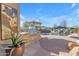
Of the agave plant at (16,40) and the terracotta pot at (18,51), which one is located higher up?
the agave plant at (16,40)

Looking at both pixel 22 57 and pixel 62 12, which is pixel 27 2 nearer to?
pixel 62 12

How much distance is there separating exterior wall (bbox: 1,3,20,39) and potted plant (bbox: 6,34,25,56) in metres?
0.06

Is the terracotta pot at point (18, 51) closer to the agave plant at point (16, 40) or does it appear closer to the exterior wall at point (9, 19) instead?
the agave plant at point (16, 40)

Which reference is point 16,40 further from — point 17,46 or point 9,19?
point 9,19

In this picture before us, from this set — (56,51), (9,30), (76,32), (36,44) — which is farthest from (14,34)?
(76,32)

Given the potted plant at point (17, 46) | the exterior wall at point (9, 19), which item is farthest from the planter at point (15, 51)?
the exterior wall at point (9, 19)

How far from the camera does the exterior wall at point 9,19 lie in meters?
2.06

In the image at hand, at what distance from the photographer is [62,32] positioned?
2082 millimetres

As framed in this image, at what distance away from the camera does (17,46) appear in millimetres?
2062

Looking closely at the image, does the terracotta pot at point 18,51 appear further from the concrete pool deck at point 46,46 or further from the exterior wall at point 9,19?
the exterior wall at point 9,19

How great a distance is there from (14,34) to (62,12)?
0.60 m

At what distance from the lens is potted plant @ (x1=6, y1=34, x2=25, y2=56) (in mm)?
2059

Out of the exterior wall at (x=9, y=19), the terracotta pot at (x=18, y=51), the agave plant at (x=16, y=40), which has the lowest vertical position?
the terracotta pot at (x=18, y=51)

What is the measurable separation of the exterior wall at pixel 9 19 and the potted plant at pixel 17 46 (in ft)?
0.21
